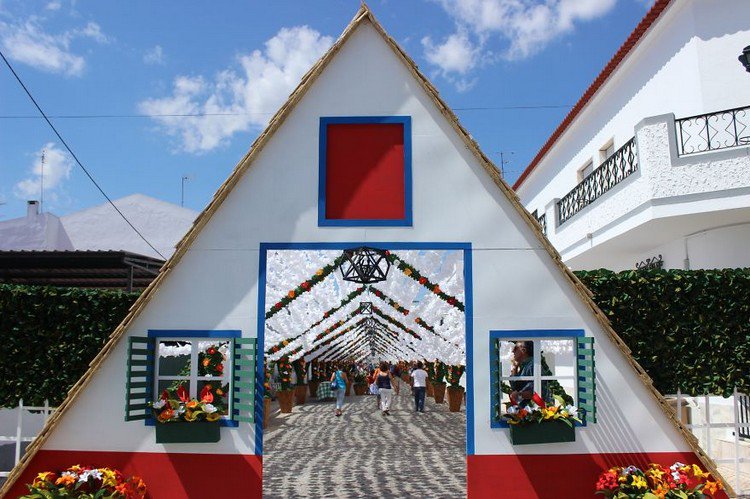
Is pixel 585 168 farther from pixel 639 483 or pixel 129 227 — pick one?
pixel 129 227

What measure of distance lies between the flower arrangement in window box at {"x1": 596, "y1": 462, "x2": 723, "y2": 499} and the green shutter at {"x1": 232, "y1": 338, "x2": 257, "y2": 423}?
3.76m

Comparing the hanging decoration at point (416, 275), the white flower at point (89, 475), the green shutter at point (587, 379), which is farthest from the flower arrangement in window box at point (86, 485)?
the green shutter at point (587, 379)

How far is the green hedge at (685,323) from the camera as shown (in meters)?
7.12

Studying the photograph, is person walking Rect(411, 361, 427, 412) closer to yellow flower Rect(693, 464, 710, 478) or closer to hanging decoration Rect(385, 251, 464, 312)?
hanging decoration Rect(385, 251, 464, 312)

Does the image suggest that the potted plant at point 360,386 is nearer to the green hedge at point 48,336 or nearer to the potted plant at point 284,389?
the potted plant at point 284,389

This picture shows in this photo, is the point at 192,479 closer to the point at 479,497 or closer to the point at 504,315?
the point at 479,497

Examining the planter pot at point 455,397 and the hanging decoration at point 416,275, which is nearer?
the hanging decoration at point 416,275

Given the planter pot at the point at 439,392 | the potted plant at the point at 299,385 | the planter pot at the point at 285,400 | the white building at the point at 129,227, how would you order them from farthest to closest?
the white building at the point at 129,227
the planter pot at the point at 439,392
the potted plant at the point at 299,385
the planter pot at the point at 285,400

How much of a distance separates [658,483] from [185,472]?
4.97m

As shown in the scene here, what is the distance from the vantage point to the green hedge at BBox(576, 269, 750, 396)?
23.4ft

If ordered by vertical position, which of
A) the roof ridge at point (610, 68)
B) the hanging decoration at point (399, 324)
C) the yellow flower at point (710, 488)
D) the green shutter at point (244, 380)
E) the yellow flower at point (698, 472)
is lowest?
the yellow flower at point (710, 488)

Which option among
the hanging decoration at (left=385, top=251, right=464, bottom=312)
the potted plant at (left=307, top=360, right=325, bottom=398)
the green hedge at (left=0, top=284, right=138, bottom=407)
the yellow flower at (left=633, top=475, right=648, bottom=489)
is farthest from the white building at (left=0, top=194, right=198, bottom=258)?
the yellow flower at (left=633, top=475, right=648, bottom=489)

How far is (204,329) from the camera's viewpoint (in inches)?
267

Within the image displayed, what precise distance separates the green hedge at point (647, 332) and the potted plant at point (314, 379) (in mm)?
18763
